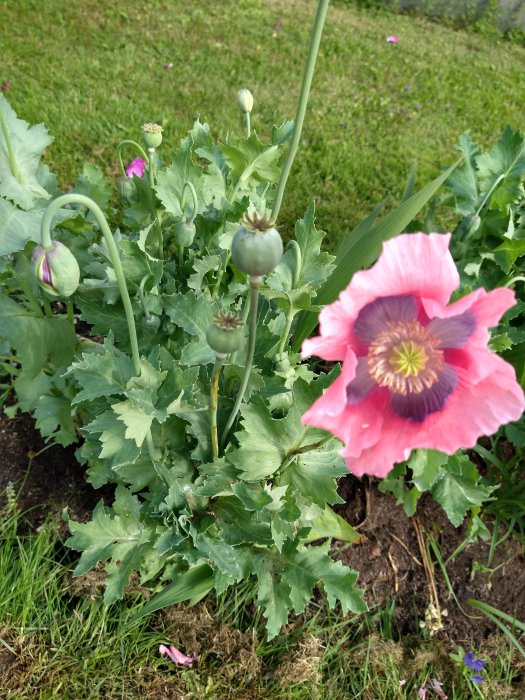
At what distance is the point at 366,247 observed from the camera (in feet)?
5.49

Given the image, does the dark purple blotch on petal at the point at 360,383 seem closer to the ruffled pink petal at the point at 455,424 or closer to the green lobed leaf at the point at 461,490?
the ruffled pink petal at the point at 455,424

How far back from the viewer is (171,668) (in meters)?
1.76

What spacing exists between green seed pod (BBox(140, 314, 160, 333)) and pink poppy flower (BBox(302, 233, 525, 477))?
0.65 meters

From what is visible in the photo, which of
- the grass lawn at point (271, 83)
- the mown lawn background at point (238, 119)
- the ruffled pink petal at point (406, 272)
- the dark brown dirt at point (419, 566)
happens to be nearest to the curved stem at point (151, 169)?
the ruffled pink petal at point (406, 272)

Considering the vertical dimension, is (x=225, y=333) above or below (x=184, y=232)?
above

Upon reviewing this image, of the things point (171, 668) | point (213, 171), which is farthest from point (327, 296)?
point (171, 668)

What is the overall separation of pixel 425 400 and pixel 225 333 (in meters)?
0.32

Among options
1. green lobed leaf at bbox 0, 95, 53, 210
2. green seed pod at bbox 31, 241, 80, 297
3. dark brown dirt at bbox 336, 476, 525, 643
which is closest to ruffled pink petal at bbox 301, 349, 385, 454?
green seed pod at bbox 31, 241, 80, 297

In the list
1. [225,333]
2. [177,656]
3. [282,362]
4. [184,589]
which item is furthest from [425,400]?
[177,656]

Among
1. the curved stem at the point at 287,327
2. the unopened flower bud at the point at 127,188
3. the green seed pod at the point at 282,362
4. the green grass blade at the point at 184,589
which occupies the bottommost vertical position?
the green grass blade at the point at 184,589

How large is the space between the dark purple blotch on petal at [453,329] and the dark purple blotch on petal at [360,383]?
0.38 ft

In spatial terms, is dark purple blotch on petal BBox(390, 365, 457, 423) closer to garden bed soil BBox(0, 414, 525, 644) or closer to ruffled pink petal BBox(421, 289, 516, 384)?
ruffled pink petal BBox(421, 289, 516, 384)

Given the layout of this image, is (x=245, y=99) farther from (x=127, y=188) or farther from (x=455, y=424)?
(x=455, y=424)

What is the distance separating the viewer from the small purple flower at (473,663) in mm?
1813
